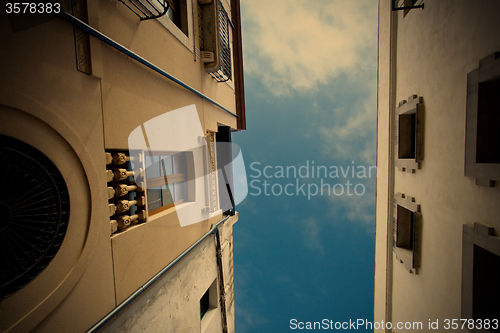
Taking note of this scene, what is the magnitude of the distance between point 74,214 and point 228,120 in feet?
24.5

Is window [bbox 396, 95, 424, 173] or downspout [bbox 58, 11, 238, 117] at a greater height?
downspout [bbox 58, 11, 238, 117]

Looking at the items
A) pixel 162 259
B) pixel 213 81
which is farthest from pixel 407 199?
pixel 213 81

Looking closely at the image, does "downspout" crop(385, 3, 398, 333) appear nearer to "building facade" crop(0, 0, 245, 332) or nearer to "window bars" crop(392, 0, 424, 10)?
"window bars" crop(392, 0, 424, 10)

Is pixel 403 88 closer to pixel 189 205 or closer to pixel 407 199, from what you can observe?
pixel 407 199

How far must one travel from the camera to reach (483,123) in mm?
3936

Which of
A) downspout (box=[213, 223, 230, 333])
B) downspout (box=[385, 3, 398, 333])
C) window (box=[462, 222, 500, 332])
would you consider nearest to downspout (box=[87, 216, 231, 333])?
downspout (box=[213, 223, 230, 333])

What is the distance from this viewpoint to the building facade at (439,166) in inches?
154

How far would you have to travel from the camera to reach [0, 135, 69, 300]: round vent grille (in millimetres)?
2344

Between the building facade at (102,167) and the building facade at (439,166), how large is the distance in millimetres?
6392

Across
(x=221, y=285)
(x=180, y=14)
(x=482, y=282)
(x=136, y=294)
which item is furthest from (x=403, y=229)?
(x=180, y=14)

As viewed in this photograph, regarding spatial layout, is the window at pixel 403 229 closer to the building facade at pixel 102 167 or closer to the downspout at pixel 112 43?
the building facade at pixel 102 167

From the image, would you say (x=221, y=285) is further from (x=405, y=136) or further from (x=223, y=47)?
(x=223, y=47)

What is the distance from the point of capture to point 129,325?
13.2ft

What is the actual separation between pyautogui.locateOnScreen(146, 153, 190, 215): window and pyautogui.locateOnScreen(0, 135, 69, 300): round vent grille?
1960 millimetres
